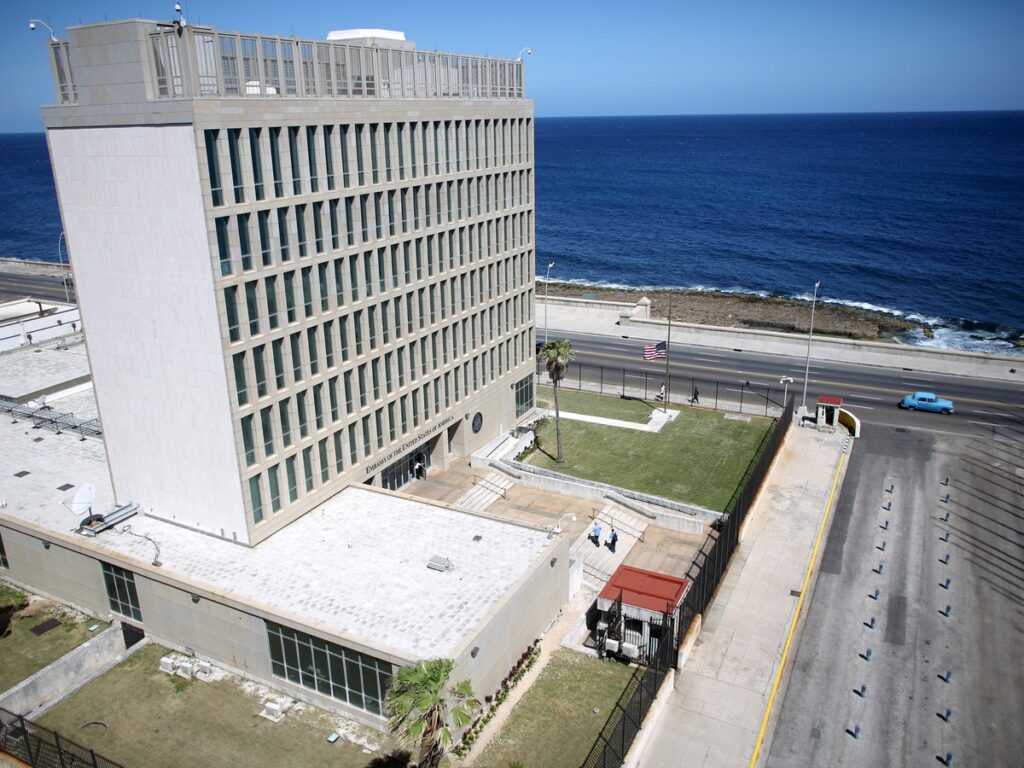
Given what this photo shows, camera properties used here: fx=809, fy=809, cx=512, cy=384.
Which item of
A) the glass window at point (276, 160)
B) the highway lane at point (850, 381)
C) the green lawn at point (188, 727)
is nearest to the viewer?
the green lawn at point (188, 727)

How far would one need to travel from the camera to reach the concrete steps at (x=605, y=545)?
45656 mm

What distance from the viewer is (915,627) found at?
40188 mm

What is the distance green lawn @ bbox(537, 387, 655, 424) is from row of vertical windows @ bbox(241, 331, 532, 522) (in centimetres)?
1591

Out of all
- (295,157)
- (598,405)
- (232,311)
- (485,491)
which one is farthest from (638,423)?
(232,311)

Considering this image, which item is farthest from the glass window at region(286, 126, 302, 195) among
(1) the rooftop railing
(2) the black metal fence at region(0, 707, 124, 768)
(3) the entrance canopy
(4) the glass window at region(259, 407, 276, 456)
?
(2) the black metal fence at region(0, 707, 124, 768)

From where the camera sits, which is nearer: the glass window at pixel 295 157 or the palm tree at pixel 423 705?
the palm tree at pixel 423 705

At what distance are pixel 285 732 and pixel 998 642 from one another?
3322 cm

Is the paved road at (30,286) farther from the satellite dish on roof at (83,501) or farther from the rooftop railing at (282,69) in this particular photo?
the rooftop railing at (282,69)

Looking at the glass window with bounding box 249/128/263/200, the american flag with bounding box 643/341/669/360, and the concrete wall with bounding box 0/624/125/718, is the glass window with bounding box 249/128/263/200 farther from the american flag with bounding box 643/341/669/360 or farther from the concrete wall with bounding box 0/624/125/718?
the american flag with bounding box 643/341/669/360

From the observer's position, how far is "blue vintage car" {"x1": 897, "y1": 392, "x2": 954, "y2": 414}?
6862cm

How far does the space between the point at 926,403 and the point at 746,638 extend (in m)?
39.7

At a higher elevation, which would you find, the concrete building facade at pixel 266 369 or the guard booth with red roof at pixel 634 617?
the concrete building facade at pixel 266 369

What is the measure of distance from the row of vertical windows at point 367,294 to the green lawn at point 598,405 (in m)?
14.0

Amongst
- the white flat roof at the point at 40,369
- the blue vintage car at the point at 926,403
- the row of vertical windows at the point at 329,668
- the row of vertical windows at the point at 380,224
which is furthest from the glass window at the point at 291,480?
the blue vintage car at the point at 926,403
